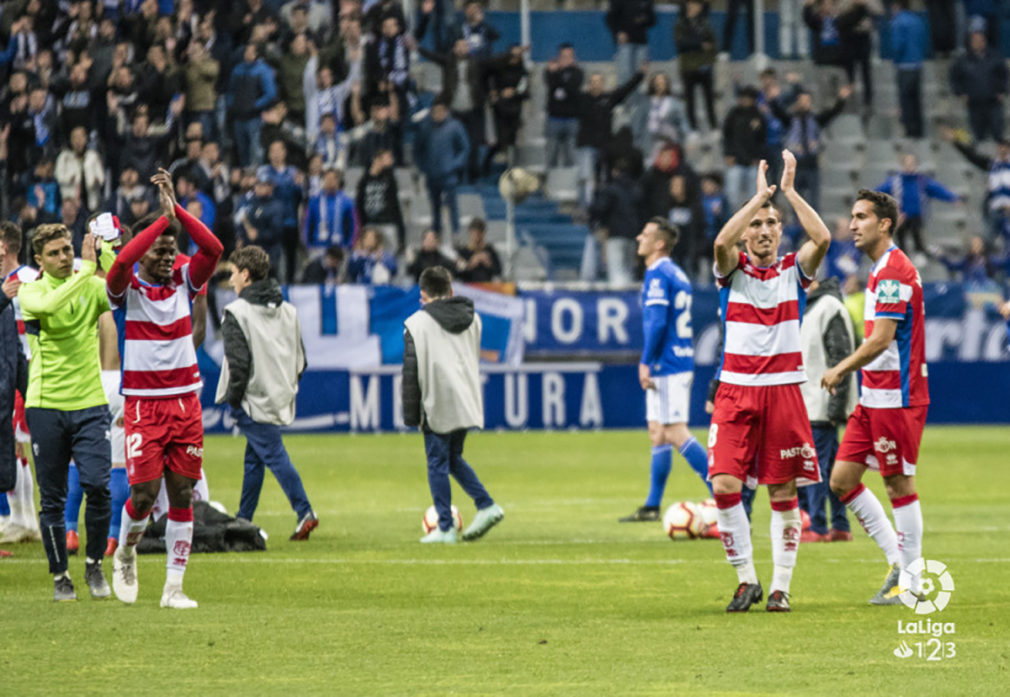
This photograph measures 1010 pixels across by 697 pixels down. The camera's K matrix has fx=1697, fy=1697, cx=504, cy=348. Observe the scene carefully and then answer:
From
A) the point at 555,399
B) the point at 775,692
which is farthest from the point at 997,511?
the point at 555,399

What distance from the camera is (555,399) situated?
25.1 m

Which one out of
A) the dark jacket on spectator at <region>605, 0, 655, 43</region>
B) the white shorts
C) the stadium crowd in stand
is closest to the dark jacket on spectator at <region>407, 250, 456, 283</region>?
the stadium crowd in stand

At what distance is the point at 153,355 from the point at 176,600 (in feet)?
4.54

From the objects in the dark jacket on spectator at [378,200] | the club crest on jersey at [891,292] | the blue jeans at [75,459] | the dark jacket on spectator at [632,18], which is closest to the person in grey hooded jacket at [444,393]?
the blue jeans at [75,459]

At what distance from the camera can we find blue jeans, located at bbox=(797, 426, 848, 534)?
1287cm

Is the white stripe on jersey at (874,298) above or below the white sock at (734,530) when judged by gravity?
above

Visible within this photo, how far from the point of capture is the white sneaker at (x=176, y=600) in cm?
951

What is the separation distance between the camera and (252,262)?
43.1 ft

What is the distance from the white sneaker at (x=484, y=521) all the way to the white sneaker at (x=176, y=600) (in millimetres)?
3783

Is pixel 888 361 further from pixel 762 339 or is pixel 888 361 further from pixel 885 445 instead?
pixel 762 339

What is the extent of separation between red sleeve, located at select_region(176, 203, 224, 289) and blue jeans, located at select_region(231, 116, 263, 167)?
17.5 metres

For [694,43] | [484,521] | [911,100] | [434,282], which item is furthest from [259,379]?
[911,100]

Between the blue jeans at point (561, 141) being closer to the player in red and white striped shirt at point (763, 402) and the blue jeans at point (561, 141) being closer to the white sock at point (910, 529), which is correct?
the player in red and white striped shirt at point (763, 402)

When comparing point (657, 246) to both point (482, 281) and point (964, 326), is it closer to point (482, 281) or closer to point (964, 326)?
point (482, 281)
